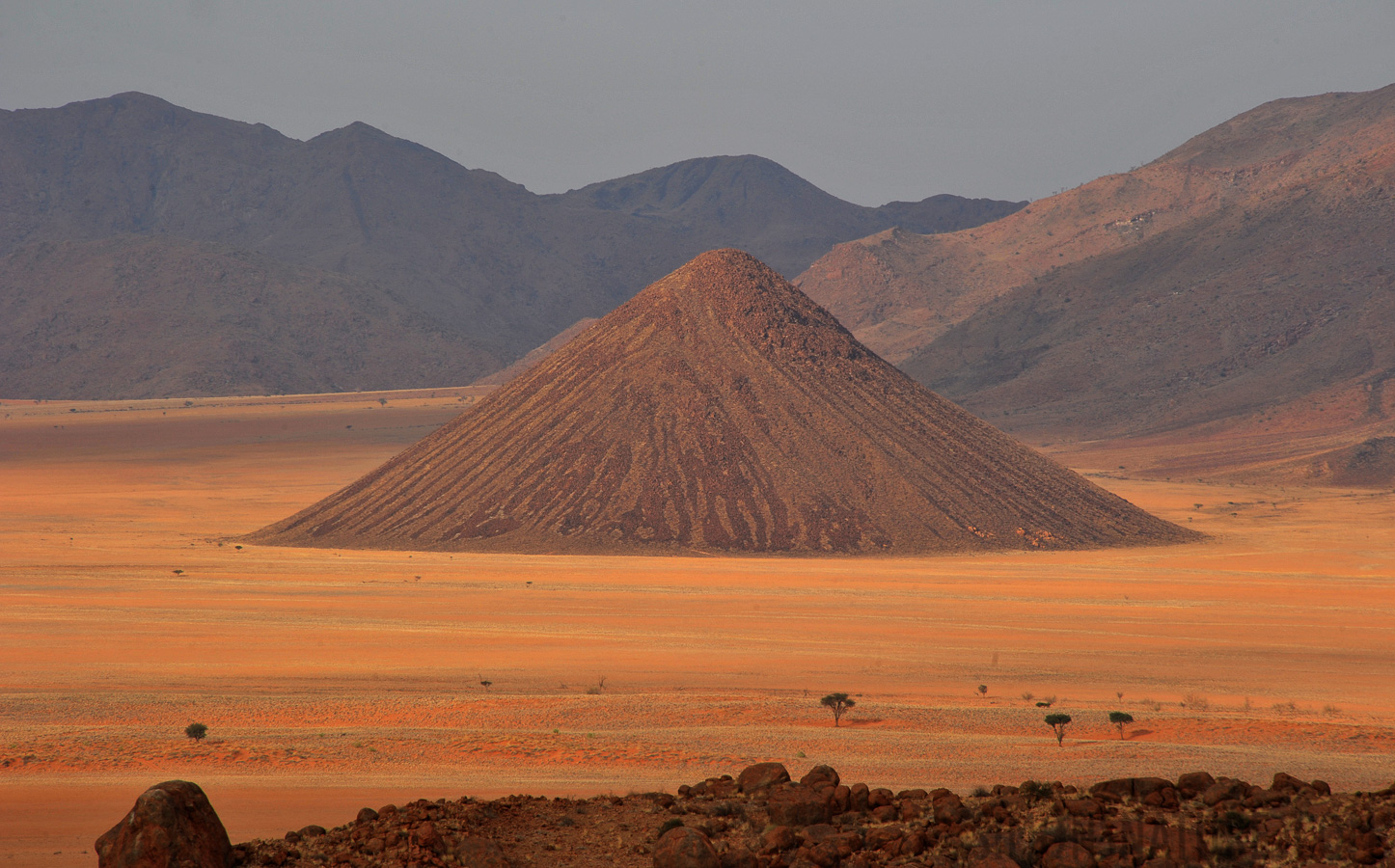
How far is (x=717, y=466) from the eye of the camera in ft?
116

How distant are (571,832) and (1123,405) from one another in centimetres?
7760

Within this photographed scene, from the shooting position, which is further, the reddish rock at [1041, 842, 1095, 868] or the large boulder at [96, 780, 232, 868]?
the reddish rock at [1041, 842, 1095, 868]

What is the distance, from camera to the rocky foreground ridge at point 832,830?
730 centimetres

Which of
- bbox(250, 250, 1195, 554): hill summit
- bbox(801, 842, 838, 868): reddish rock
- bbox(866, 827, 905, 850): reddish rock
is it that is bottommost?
bbox(801, 842, 838, 868): reddish rock

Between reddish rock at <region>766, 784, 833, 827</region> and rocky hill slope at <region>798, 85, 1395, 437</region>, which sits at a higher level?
rocky hill slope at <region>798, 85, 1395, 437</region>

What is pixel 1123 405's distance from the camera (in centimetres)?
7950

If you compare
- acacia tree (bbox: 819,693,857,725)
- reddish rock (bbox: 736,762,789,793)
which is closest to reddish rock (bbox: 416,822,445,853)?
reddish rock (bbox: 736,762,789,793)

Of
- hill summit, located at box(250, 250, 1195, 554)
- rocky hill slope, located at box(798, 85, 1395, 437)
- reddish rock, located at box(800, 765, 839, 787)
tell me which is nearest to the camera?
reddish rock, located at box(800, 765, 839, 787)

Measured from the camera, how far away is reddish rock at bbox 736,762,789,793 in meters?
9.25

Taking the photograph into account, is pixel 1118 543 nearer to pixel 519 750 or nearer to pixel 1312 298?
pixel 519 750

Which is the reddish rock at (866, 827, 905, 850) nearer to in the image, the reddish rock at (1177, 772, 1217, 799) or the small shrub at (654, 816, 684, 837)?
the small shrub at (654, 816, 684, 837)

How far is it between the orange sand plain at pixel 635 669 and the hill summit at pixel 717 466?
213 centimetres

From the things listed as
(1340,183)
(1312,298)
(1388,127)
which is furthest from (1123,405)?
(1388,127)

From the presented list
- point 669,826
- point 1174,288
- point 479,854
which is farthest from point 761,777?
point 1174,288
